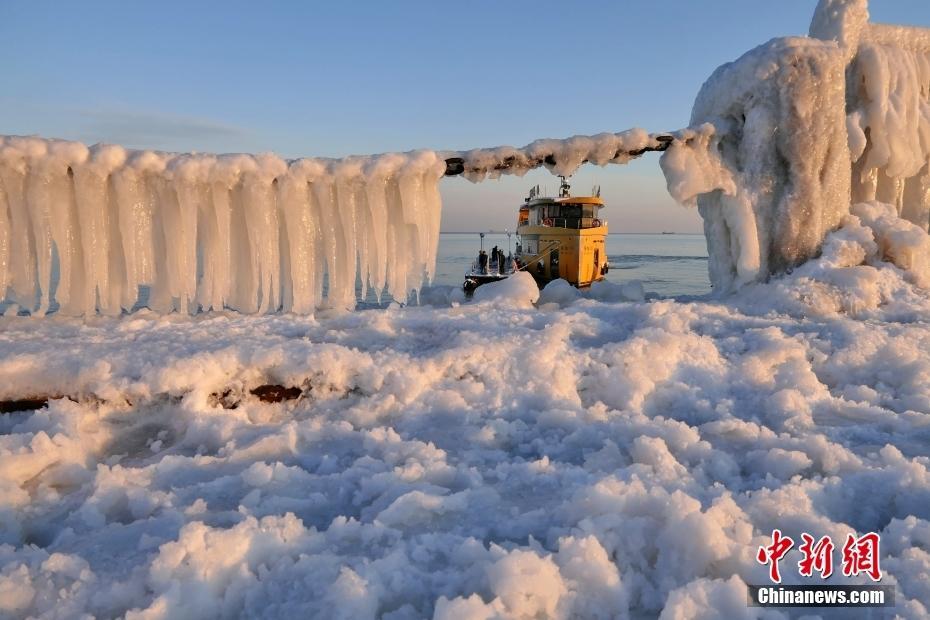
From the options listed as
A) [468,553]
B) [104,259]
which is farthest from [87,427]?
[468,553]

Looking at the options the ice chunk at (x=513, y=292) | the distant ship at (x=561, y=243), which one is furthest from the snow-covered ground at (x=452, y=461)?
the distant ship at (x=561, y=243)

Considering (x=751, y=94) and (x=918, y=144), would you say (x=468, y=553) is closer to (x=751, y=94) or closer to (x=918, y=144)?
(x=751, y=94)

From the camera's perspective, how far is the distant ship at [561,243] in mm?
21469

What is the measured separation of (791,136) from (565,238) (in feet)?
52.9

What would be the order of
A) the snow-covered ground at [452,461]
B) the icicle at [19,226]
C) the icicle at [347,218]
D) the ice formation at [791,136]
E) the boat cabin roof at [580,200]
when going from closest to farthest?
1. the snow-covered ground at [452,461]
2. the icicle at [19,226]
3. the icicle at [347,218]
4. the ice formation at [791,136]
5. the boat cabin roof at [580,200]

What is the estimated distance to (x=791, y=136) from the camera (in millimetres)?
5652

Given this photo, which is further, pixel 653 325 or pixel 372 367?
pixel 653 325

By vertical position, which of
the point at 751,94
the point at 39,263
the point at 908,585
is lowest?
the point at 908,585

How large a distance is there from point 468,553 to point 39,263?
427 centimetres

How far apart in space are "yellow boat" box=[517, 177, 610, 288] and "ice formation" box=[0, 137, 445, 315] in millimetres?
17019

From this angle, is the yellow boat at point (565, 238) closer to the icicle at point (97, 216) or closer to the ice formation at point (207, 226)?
the ice formation at point (207, 226)

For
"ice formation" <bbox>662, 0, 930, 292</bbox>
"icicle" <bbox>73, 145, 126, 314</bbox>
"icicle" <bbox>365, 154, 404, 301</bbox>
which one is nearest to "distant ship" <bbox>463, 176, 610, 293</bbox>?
"ice formation" <bbox>662, 0, 930, 292</bbox>

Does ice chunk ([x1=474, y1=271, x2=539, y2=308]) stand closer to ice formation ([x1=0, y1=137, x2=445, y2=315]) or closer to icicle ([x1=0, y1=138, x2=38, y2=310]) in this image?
ice formation ([x1=0, y1=137, x2=445, y2=315])

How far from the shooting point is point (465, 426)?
3104 millimetres
